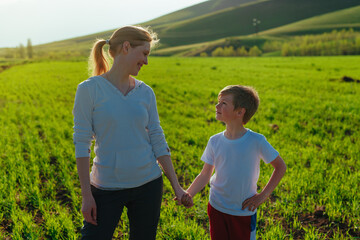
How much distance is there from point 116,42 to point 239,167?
133 centimetres

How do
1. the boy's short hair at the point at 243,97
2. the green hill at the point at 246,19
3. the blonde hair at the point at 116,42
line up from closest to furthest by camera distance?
the blonde hair at the point at 116,42, the boy's short hair at the point at 243,97, the green hill at the point at 246,19

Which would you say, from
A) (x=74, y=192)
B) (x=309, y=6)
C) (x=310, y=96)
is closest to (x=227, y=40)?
(x=309, y=6)

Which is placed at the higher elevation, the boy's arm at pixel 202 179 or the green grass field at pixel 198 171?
the boy's arm at pixel 202 179

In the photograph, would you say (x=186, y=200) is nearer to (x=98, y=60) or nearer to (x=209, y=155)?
(x=209, y=155)

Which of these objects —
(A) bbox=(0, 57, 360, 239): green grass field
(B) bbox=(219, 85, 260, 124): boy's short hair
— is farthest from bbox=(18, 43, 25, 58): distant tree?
(B) bbox=(219, 85, 260, 124): boy's short hair

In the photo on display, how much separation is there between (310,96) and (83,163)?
12.5m

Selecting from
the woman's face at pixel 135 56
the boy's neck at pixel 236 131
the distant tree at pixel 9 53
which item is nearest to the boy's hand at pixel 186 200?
the boy's neck at pixel 236 131

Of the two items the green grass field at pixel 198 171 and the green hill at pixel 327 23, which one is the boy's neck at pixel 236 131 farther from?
the green hill at pixel 327 23

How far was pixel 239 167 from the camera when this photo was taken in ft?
7.55

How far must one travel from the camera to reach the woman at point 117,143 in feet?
6.98

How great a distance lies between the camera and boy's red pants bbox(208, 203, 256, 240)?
7.54 ft

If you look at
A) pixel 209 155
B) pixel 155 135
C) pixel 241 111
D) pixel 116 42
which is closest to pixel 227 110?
pixel 241 111

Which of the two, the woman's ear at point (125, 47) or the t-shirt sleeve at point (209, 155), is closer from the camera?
the woman's ear at point (125, 47)

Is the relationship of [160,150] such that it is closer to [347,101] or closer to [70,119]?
[70,119]
